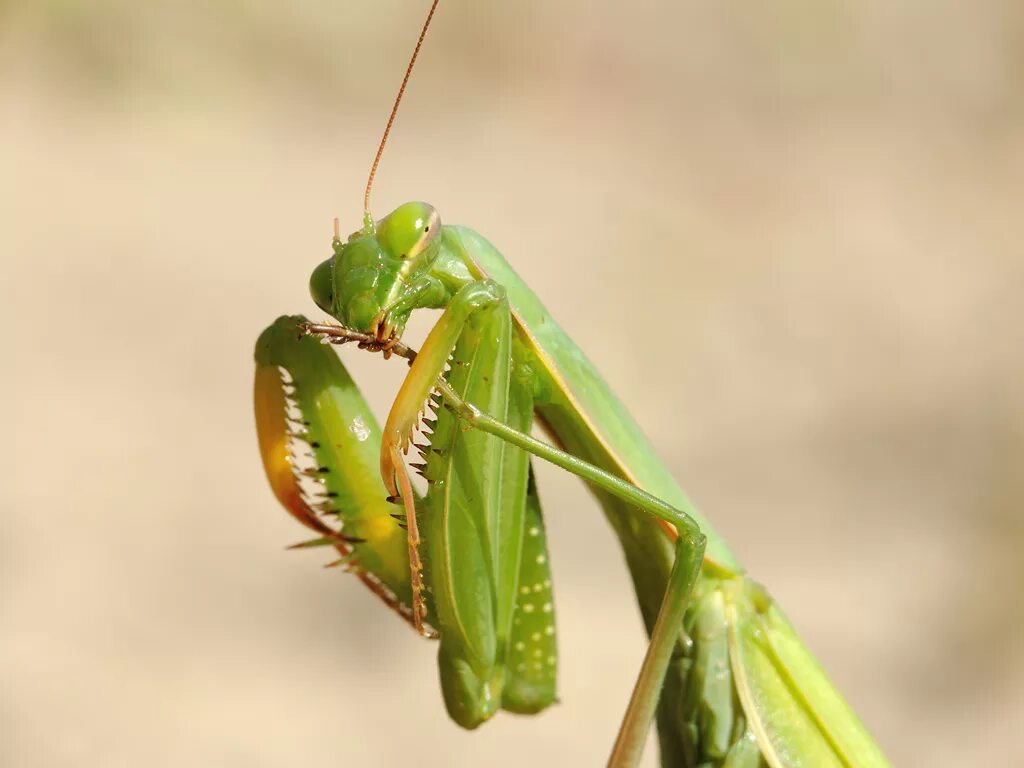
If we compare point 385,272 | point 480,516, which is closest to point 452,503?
point 480,516

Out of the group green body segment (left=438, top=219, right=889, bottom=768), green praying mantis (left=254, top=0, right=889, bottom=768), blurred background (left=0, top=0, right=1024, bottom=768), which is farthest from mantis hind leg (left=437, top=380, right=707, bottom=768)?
blurred background (left=0, top=0, right=1024, bottom=768)

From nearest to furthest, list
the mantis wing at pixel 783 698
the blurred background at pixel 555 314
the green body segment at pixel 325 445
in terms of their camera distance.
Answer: the green body segment at pixel 325 445
the mantis wing at pixel 783 698
the blurred background at pixel 555 314

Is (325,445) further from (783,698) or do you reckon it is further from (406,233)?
(783,698)

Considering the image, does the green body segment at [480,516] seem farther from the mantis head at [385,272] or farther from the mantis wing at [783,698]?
the mantis wing at [783,698]

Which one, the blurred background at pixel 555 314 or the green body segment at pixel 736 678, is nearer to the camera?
the green body segment at pixel 736 678

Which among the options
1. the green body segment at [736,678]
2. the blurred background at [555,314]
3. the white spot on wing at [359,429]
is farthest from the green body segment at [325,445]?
the blurred background at [555,314]

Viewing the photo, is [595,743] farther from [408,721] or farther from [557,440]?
[557,440]

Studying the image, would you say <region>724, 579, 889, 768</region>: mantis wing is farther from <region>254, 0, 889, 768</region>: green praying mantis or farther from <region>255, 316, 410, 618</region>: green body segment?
<region>255, 316, 410, 618</region>: green body segment

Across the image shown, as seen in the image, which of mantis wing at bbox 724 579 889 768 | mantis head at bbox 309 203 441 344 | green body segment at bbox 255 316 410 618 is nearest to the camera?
mantis head at bbox 309 203 441 344
